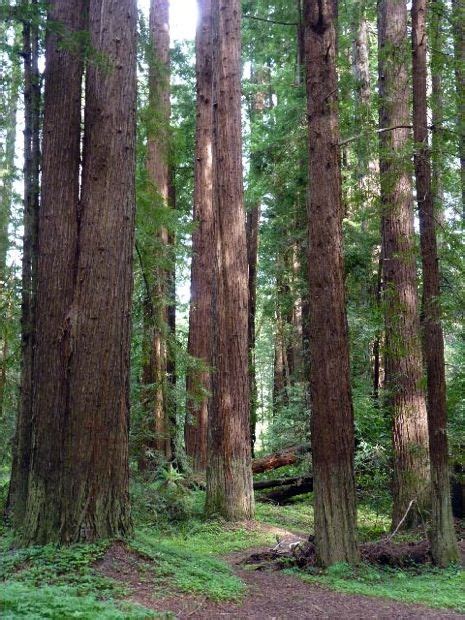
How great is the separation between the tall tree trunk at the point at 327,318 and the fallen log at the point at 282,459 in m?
6.23

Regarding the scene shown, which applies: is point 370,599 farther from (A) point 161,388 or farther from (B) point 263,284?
(B) point 263,284

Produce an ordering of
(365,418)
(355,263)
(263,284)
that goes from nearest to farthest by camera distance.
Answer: (365,418)
(355,263)
(263,284)

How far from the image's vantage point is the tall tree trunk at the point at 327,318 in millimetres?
6664

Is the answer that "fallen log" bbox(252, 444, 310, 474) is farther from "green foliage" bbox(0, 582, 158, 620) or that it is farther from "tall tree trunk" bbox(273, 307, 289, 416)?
"green foliage" bbox(0, 582, 158, 620)

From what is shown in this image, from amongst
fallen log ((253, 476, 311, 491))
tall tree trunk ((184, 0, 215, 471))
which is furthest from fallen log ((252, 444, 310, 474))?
tall tree trunk ((184, 0, 215, 471))

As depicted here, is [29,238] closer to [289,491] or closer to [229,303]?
[229,303]

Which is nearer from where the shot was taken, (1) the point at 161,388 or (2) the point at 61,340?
(2) the point at 61,340

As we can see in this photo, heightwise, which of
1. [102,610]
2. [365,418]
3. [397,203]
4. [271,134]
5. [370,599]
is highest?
[271,134]

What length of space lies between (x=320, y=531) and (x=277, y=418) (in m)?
10.6

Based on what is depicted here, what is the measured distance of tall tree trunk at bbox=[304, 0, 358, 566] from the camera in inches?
262

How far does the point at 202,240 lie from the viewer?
14.1 metres

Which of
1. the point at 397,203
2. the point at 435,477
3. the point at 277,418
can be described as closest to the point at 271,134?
the point at 277,418

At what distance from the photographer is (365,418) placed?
38.8ft

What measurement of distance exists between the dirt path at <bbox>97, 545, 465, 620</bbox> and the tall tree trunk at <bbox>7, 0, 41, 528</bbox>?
1.88 m
